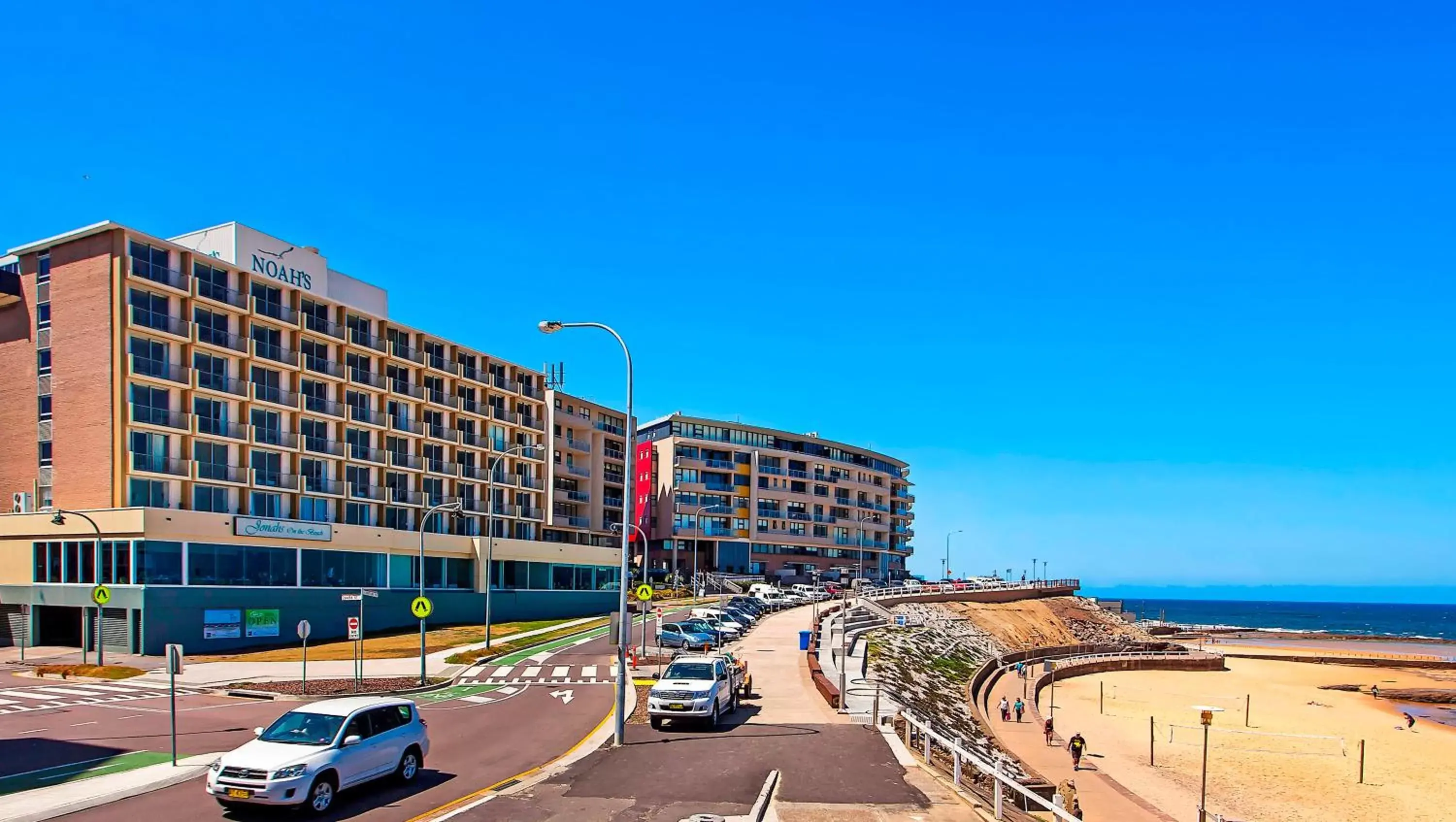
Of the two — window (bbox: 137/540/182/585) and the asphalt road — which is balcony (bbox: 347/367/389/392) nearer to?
window (bbox: 137/540/182/585)

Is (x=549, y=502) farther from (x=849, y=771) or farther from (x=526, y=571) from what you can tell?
(x=849, y=771)

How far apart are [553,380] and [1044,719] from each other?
6095 cm

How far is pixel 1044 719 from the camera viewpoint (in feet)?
186

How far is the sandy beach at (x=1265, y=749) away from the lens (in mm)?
38562

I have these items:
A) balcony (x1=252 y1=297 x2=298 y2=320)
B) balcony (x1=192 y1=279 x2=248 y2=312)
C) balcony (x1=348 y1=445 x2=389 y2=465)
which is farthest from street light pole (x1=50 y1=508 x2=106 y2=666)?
balcony (x1=348 y1=445 x2=389 y2=465)

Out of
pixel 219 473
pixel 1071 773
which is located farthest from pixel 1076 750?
pixel 219 473

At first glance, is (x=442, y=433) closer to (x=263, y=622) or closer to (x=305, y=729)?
(x=263, y=622)

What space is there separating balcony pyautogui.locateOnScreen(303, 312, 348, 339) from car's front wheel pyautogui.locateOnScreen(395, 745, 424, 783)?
54.6 metres

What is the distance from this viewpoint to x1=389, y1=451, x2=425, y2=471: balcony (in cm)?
7806

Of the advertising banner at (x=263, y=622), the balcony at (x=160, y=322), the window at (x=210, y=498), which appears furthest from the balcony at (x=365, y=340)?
the advertising banner at (x=263, y=622)

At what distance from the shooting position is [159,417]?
5912cm

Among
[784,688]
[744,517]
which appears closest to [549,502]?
[744,517]

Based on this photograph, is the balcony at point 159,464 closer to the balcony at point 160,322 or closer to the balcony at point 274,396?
the balcony at point 274,396

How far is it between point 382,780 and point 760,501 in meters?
105
